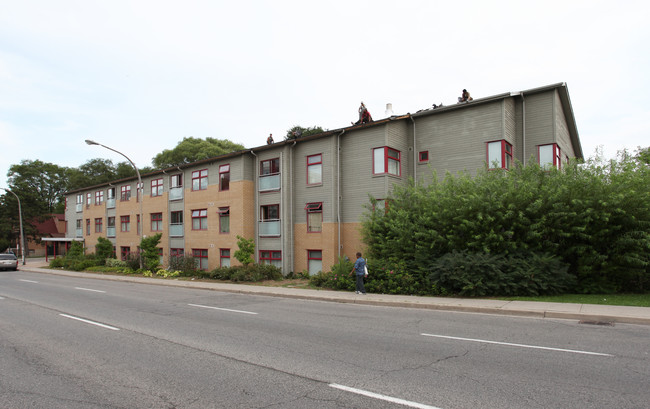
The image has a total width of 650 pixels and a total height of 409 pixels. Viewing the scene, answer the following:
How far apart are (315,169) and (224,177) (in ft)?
23.8

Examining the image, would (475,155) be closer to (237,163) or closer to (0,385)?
(237,163)

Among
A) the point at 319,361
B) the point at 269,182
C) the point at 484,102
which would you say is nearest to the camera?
the point at 319,361

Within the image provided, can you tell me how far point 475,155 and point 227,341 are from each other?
15.5 m

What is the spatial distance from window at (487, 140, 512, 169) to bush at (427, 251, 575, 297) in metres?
5.78

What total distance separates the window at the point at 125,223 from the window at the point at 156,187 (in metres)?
5.71

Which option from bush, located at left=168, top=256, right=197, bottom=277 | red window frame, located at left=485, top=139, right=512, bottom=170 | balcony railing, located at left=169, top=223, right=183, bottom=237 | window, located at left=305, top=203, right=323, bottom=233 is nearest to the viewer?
red window frame, located at left=485, top=139, right=512, bottom=170

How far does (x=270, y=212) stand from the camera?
81.7ft

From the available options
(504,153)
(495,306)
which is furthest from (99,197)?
(495,306)

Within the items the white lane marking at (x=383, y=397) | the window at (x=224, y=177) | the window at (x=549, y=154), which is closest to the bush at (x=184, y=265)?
the window at (x=224, y=177)

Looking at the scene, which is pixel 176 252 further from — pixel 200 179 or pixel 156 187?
pixel 156 187

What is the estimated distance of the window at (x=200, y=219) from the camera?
28062mm

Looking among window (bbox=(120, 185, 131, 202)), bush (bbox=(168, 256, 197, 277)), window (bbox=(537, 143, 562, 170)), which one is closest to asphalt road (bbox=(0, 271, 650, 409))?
window (bbox=(537, 143, 562, 170))

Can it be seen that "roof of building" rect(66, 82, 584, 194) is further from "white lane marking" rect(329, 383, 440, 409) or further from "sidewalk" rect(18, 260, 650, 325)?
"white lane marking" rect(329, 383, 440, 409)

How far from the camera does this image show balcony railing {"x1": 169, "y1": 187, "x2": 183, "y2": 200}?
30.2 metres
